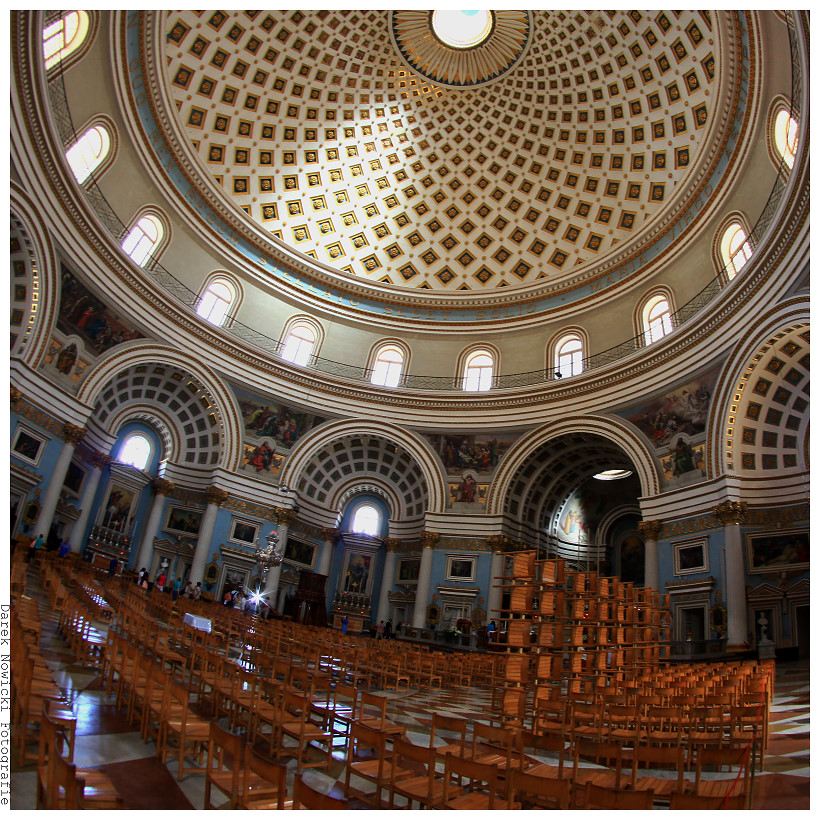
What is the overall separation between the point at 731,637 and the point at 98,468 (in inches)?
973

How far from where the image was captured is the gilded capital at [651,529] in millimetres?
22453

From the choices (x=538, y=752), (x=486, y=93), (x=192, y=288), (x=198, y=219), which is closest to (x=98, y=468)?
(x=192, y=288)

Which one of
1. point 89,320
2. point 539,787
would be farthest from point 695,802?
point 89,320

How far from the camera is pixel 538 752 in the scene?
26.3 ft

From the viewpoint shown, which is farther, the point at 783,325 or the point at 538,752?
the point at 783,325

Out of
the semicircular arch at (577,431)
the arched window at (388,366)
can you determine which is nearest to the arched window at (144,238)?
the arched window at (388,366)

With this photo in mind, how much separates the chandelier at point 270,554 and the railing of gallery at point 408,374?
8528 millimetres

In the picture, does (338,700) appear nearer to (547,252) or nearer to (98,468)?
(98,468)

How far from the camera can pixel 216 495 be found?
1023 inches

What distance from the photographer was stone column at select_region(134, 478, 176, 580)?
2574 cm

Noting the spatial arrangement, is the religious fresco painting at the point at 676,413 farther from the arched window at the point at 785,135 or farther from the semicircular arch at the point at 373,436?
the semicircular arch at the point at 373,436

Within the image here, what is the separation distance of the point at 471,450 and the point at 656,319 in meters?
10.3

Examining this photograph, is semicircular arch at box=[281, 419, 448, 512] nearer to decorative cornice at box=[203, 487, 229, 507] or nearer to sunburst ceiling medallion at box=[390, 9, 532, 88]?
decorative cornice at box=[203, 487, 229, 507]

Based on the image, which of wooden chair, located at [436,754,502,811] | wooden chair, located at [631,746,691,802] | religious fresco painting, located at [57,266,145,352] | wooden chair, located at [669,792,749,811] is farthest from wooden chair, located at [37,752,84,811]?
religious fresco painting, located at [57,266,145,352]
